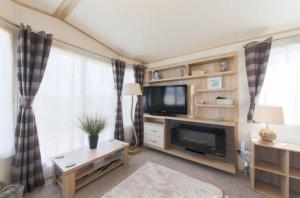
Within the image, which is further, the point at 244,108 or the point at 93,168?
the point at 244,108

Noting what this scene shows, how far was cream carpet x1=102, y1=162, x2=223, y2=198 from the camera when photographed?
164 centimetres

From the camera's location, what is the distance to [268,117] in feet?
5.32

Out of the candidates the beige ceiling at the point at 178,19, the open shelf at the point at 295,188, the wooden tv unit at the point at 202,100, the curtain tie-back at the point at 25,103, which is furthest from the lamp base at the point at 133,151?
the open shelf at the point at 295,188

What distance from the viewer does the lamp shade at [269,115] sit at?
5.16 ft

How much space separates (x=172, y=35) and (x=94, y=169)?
2541mm

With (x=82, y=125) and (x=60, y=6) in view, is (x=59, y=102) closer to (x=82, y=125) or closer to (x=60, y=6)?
(x=82, y=125)

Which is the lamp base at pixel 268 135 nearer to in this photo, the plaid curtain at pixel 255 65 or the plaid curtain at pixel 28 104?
the plaid curtain at pixel 255 65

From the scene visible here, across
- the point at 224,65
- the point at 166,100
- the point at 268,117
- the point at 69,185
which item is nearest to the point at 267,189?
the point at 268,117

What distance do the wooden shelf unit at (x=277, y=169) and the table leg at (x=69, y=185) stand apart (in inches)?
93.4

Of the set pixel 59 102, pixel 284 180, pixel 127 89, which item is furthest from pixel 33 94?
→ pixel 284 180

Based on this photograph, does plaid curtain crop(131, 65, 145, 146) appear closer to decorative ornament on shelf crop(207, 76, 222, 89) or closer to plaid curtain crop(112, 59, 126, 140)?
plaid curtain crop(112, 59, 126, 140)

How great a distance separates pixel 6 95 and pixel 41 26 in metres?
1.07

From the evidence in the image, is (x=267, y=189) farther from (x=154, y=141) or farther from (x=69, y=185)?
(x=69, y=185)

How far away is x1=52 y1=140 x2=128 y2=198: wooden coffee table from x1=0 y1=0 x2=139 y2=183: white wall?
1.74 ft
